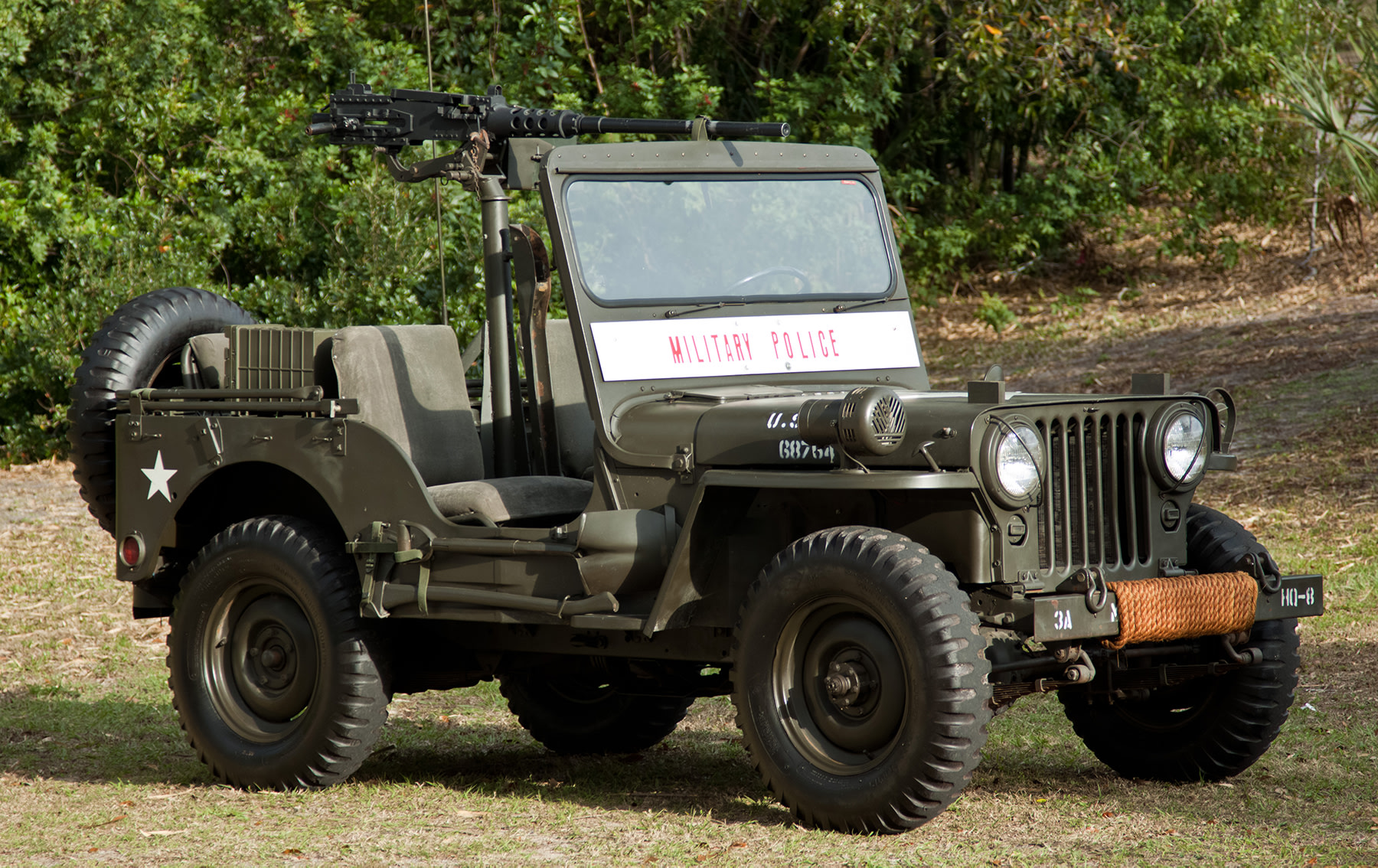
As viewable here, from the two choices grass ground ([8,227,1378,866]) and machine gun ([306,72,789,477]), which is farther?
machine gun ([306,72,789,477])

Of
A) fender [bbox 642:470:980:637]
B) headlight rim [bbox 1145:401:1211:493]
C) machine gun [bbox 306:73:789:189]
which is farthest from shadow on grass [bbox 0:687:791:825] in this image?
machine gun [bbox 306:73:789:189]

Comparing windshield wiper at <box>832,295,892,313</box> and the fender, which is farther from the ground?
windshield wiper at <box>832,295,892,313</box>

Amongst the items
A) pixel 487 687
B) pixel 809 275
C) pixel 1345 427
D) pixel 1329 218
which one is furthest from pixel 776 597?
pixel 1329 218

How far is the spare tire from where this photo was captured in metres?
6.52

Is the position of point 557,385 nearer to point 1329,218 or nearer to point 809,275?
point 809,275

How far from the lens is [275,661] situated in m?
6.18

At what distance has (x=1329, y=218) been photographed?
19234mm

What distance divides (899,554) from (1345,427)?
9544 millimetres

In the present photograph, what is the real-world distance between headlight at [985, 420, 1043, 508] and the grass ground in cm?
103

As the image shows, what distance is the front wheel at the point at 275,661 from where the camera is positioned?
19.5ft

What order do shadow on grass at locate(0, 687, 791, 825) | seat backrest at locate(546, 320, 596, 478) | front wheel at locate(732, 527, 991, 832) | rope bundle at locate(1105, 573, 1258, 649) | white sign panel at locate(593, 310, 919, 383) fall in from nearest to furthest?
front wheel at locate(732, 527, 991, 832)
rope bundle at locate(1105, 573, 1258, 649)
white sign panel at locate(593, 310, 919, 383)
shadow on grass at locate(0, 687, 791, 825)
seat backrest at locate(546, 320, 596, 478)

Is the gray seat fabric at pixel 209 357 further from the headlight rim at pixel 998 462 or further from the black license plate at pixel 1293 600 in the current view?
the black license plate at pixel 1293 600

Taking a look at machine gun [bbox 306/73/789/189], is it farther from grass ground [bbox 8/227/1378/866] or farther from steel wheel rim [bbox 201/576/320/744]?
grass ground [bbox 8/227/1378/866]

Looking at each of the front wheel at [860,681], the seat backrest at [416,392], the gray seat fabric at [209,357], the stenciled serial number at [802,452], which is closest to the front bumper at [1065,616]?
the front wheel at [860,681]
